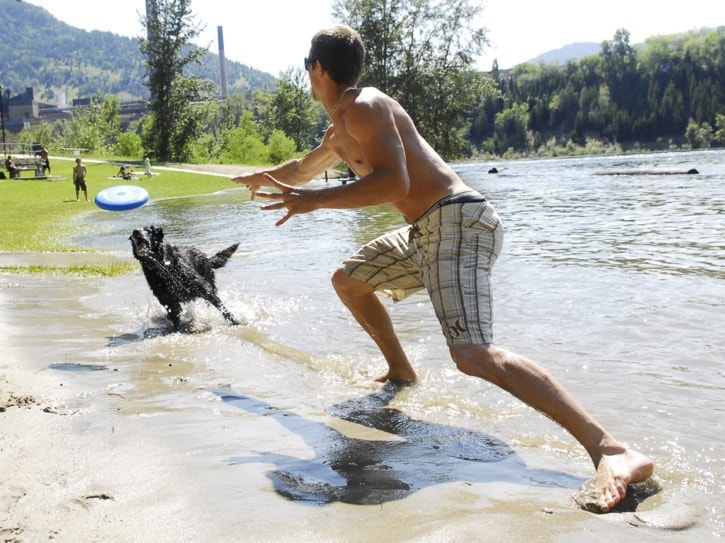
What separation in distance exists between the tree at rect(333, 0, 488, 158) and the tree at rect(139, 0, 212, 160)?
43.1ft

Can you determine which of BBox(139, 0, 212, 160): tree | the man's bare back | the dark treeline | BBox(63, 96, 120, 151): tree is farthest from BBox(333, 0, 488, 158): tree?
the dark treeline

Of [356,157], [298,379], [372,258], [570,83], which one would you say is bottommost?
[298,379]

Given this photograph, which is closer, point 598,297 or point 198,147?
point 598,297

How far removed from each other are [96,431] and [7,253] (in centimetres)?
1014

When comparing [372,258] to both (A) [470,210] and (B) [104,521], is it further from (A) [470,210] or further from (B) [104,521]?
(B) [104,521]

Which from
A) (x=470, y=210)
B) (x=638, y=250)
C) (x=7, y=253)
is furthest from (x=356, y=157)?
(x=7, y=253)

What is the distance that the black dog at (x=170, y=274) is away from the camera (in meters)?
6.96

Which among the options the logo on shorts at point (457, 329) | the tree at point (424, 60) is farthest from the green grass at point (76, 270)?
the tree at point (424, 60)

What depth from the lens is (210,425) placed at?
12.3ft

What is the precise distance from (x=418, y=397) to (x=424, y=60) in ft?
181

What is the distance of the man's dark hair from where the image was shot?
383 cm

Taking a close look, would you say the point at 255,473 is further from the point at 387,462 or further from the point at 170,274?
the point at 170,274

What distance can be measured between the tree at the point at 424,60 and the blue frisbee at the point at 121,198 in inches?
1832

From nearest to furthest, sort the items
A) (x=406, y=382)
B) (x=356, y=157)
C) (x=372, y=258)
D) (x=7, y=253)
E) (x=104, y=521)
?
1. (x=104, y=521)
2. (x=356, y=157)
3. (x=372, y=258)
4. (x=406, y=382)
5. (x=7, y=253)
